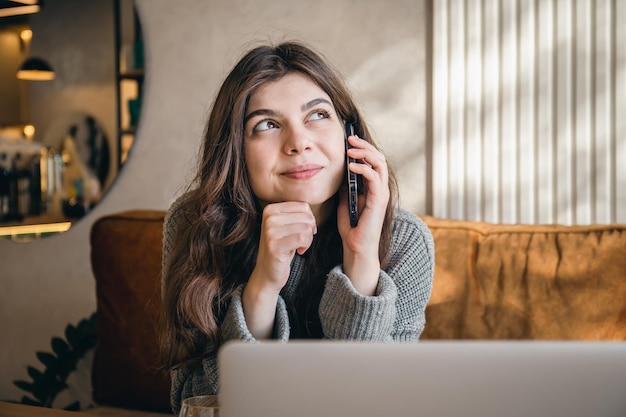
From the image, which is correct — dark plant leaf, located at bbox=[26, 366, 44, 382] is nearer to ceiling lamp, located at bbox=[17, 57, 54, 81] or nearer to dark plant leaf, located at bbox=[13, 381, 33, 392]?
dark plant leaf, located at bbox=[13, 381, 33, 392]

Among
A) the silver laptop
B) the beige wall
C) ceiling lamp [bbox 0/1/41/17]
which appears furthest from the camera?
ceiling lamp [bbox 0/1/41/17]

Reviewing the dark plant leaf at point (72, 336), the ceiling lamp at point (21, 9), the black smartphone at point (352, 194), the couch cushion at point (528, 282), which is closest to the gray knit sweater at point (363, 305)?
the black smartphone at point (352, 194)

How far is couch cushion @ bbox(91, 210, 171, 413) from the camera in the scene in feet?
A: 6.75

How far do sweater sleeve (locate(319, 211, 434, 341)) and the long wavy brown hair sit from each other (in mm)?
51

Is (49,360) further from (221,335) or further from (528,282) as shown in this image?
(528,282)

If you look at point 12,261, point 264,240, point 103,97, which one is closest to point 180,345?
point 264,240

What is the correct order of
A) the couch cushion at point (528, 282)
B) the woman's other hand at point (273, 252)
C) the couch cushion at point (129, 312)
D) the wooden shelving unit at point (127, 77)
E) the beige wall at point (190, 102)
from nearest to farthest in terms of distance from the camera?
the woman's other hand at point (273, 252) → the couch cushion at point (528, 282) → the couch cushion at point (129, 312) → the beige wall at point (190, 102) → the wooden shelving unit at point (127, 77)

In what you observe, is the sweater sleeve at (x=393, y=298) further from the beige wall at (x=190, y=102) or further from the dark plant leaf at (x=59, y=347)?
the dark plant leaf at (x=59, y=347)

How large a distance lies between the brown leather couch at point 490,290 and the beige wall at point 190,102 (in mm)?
720

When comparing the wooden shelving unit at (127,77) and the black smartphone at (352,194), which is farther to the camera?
the wooden shelving unit at (127,77)

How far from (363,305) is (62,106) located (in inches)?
84.1

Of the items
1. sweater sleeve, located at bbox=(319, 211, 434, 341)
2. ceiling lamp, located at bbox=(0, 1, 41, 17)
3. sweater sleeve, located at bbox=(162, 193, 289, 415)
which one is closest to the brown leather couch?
sweater sleeve, located at bbox=(319, 211, 434, 341)

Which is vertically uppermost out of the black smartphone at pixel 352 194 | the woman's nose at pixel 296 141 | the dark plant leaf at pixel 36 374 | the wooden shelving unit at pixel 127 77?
the wooden shelving unit at pixel 127 77

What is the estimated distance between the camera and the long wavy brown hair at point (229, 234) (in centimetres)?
127
